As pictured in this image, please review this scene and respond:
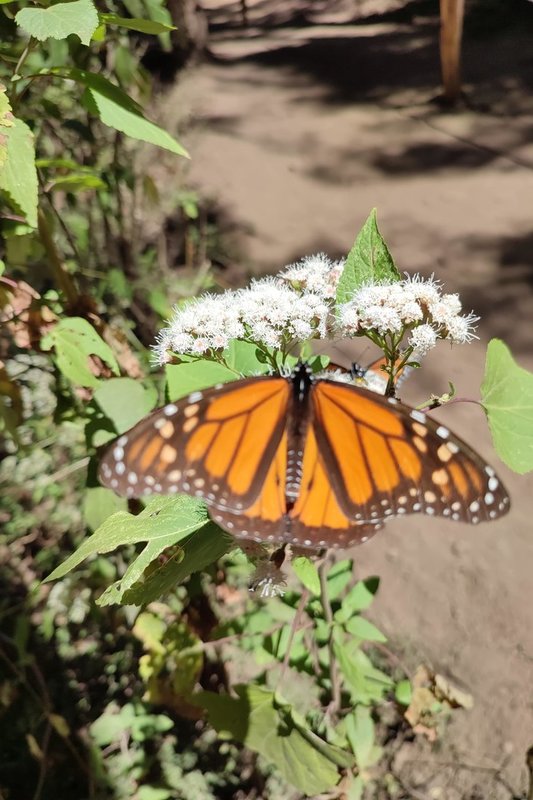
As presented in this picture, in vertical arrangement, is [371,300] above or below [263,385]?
above

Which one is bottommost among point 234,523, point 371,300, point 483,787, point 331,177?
point 483,787

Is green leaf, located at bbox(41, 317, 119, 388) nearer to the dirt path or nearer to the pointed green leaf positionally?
the pointed green leaf

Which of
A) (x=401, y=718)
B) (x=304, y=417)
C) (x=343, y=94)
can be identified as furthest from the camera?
(x=343, y=94)

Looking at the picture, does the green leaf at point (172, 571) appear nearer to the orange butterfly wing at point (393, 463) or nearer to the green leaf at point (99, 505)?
the orange butterfly wing at point (393, 463)

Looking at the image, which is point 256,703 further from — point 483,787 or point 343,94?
point 343,94

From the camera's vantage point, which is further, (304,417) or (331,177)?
(331,177)

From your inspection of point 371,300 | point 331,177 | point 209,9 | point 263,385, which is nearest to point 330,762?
point 263,385
